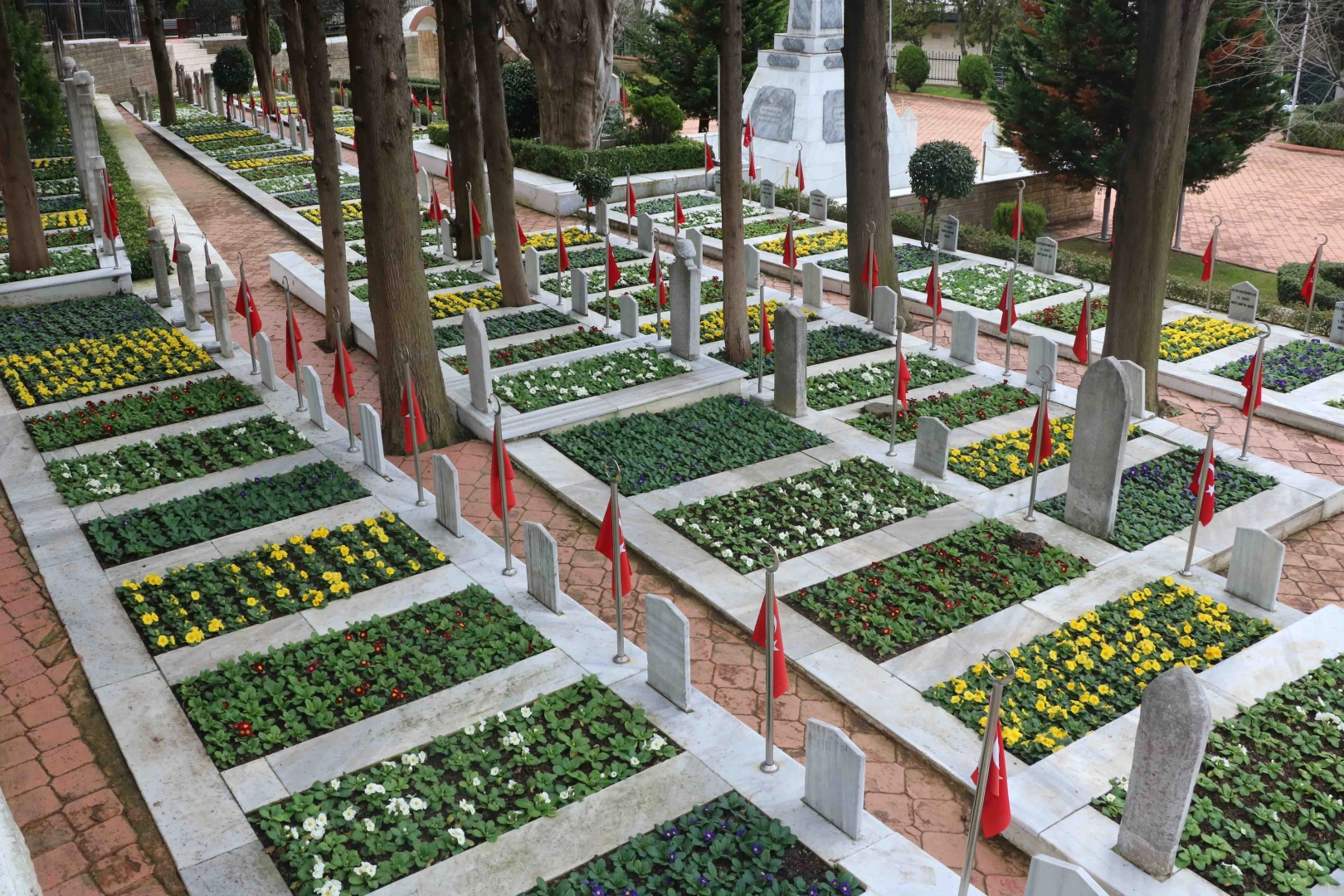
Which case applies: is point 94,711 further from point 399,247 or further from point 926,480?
point 926,480

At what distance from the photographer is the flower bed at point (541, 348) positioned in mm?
13398

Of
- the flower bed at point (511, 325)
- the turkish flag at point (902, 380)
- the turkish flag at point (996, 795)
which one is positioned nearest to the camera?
the turkish flag at point (996, 795)

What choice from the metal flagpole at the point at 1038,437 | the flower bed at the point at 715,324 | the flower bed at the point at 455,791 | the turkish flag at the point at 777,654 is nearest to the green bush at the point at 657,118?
the flower bed at the point at 715,324

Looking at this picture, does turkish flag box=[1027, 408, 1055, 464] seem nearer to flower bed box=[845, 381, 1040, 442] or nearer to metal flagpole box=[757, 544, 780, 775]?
flower bed box=[845, 381, 1040, 442]

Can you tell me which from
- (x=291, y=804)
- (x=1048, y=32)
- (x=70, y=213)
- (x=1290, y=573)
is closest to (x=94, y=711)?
(x=291, y=804)

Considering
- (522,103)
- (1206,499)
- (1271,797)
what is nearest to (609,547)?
(1271,797)

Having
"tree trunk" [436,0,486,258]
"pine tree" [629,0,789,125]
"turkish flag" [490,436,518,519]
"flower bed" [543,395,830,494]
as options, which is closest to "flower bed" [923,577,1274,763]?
"turkish flag" [490,436,518,519]

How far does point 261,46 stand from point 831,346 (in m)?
28.7

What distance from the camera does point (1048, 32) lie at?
2059 centimetres

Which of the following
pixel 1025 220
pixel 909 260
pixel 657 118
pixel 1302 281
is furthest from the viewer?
pixel 657 118

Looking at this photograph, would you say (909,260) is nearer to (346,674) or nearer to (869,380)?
(869,380)

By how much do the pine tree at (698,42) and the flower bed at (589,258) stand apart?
1370cm

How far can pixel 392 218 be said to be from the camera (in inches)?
419

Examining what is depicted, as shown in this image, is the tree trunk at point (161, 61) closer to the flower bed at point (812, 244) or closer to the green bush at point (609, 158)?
the green bush at point (609, 158)
